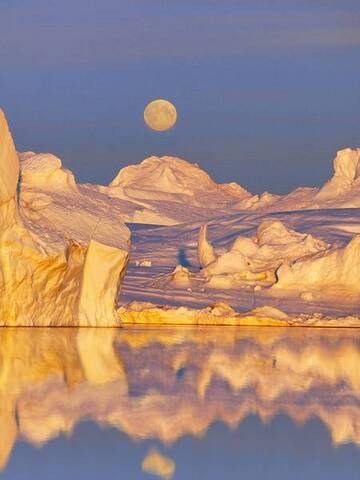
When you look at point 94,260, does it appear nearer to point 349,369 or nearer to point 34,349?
point 34,349

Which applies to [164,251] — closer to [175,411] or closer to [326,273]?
[326,273]

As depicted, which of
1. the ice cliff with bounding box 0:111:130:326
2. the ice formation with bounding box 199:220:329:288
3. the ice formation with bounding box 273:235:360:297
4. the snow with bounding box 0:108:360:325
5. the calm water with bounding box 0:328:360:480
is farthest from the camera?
the ice formation with bounding box 199:220:329:288

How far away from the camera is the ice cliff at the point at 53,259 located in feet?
81.2

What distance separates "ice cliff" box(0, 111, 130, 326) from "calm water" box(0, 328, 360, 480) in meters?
2.86

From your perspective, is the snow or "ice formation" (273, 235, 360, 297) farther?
"ice formation" (273, 235, 360, 297)

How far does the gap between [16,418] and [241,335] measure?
14927 millimetres

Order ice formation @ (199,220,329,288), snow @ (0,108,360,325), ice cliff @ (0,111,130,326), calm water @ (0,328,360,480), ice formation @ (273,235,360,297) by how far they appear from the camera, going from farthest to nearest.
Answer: ice formation @ (199,220,329,288), ice formation @ (273,235,360,297), snow @ (0,108,360,325), ice cliff @ (0,111,130,326), calm water @ (0,328,360,480)

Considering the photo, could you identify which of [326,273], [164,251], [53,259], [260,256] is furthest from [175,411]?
[164,251]

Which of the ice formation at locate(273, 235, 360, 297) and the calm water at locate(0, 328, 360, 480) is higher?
the ice formation at locate(273, 235, 360, 297)

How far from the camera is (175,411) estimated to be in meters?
13.1

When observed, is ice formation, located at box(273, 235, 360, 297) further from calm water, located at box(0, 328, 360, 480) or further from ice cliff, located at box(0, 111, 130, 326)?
calm water, located at box(0, 328, 360, 480)

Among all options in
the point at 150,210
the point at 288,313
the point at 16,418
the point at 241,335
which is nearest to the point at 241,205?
the point at 150,210

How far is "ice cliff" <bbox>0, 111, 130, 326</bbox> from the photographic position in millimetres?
24750

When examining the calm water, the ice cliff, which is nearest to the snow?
the ice cliff
